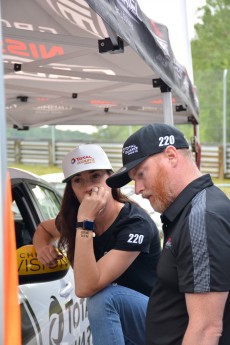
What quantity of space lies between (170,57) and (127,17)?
1.37m

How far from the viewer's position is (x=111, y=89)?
5.42 meters

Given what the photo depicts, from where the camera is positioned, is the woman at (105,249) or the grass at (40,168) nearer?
the woman at (105,249)

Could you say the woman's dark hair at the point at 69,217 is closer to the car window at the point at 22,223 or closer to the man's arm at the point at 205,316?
the car window at the point at 22,223

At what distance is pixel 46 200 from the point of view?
187 inches

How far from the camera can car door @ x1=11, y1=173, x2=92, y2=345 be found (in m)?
3.36

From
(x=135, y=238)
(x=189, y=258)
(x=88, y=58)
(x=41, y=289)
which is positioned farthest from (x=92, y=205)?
(x=88, y=58)

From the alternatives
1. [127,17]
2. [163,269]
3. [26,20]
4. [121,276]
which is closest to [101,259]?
[121,276]

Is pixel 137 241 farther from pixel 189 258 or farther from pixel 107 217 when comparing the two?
pixel 189 258

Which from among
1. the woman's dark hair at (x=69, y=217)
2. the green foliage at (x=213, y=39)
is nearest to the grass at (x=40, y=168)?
the green foliage at (x=213, y=39)

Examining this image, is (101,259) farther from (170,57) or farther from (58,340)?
(170,57)

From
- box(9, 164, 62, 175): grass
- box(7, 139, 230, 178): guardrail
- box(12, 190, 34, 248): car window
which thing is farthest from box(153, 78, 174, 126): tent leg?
box(9, 164, 62, 175): grass

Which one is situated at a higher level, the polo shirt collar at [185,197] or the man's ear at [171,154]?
the man's ear at [171,154]

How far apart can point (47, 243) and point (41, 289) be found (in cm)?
24

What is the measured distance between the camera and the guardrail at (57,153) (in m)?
22.9
